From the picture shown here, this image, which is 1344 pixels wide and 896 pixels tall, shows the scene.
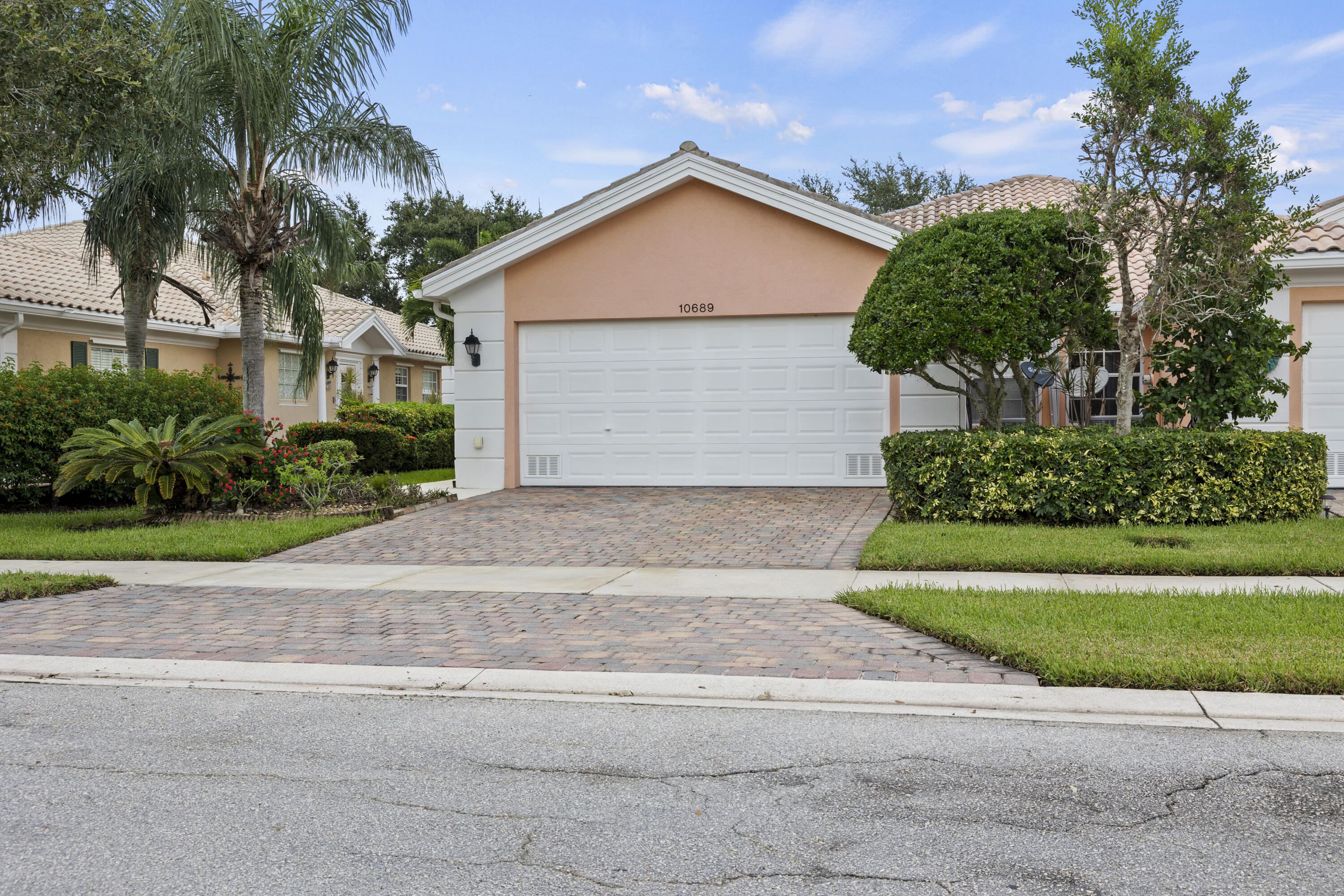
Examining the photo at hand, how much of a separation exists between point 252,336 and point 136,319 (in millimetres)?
2968

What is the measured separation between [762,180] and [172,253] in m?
8.73

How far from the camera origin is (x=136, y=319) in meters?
15.6

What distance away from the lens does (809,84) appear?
25891mm

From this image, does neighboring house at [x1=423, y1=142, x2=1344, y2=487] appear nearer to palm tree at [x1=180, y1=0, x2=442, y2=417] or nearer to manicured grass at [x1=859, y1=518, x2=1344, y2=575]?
palm tree at [x1=180, y1=0, x2=442, y2=417]

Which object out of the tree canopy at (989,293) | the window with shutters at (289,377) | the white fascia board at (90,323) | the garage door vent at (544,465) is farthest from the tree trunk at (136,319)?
the tree canopy at (989,293)

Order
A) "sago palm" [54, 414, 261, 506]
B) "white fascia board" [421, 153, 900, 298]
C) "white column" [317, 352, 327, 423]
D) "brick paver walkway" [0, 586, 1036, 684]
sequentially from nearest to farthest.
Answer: "brick paver walkway" [0, 586, 1036, 684], "sago palm" [54, 414, 261, 506], "white fascia board" [421, 153, 900, 298], "white column" [317, 352, 327, 423]

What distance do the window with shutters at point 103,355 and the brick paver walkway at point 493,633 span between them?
13467mm

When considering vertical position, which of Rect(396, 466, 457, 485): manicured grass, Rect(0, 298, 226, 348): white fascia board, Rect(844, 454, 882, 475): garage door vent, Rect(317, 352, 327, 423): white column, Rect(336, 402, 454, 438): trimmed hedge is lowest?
Rect(396, 466, 457, 485): manicured grass

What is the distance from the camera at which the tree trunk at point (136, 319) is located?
15430 millimetres

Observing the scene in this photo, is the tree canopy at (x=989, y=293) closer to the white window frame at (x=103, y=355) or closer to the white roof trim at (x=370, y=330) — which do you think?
the white window frame at (x=103, y=355)

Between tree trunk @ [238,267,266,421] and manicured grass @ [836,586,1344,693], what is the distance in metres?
9.93

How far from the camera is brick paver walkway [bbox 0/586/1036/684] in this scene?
5.86 metres

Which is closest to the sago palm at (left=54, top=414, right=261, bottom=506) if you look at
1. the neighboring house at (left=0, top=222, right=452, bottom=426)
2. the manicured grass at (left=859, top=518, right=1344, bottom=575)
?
the neighboring house at (left=0, top=222, right=452, bottom=426)

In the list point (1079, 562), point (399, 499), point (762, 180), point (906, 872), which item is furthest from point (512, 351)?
point (906, 872)
